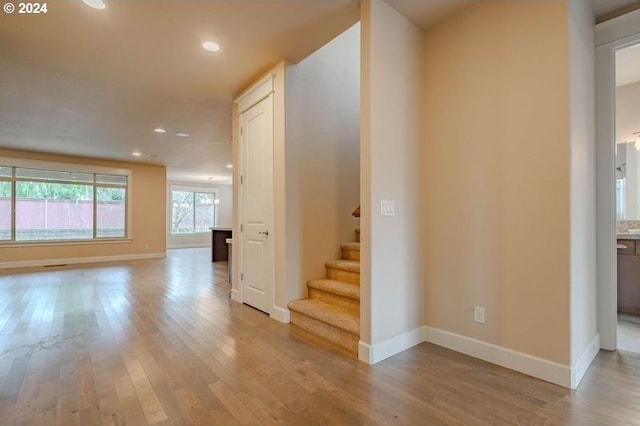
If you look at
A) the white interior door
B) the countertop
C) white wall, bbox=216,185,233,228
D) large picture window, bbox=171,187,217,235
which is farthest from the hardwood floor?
white wall, bbox=216,185,233,228

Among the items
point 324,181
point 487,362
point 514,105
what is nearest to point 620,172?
point 514,105

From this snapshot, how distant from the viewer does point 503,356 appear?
2.23 m

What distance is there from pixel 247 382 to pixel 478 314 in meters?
1.74

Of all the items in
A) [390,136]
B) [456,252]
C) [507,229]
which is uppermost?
[390,136]

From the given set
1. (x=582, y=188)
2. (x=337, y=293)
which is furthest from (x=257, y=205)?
(x=582, y=188)

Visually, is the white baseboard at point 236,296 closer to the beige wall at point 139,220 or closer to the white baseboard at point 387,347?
the white baseboard at point 387,347

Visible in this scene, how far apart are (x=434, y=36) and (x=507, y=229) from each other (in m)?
1.76

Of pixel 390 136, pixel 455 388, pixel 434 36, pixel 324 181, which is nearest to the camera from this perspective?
pixel 455 388

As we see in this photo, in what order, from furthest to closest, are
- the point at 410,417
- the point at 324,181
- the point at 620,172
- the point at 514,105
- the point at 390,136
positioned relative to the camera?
the point at 620,172 → the point at 324,181 → the point at 390,136 → the point at 514,105 → the point at 410,417

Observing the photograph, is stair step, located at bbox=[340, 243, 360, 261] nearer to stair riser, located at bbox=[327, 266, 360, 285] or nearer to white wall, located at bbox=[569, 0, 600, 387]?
stair riser, located at bbox=[327, 266, 360, 285]

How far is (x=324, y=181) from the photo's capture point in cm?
359

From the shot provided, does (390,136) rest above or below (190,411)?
above

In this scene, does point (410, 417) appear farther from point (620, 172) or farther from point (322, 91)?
point (620, 172)

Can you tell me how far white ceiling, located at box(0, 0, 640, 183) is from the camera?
2.49 metres
